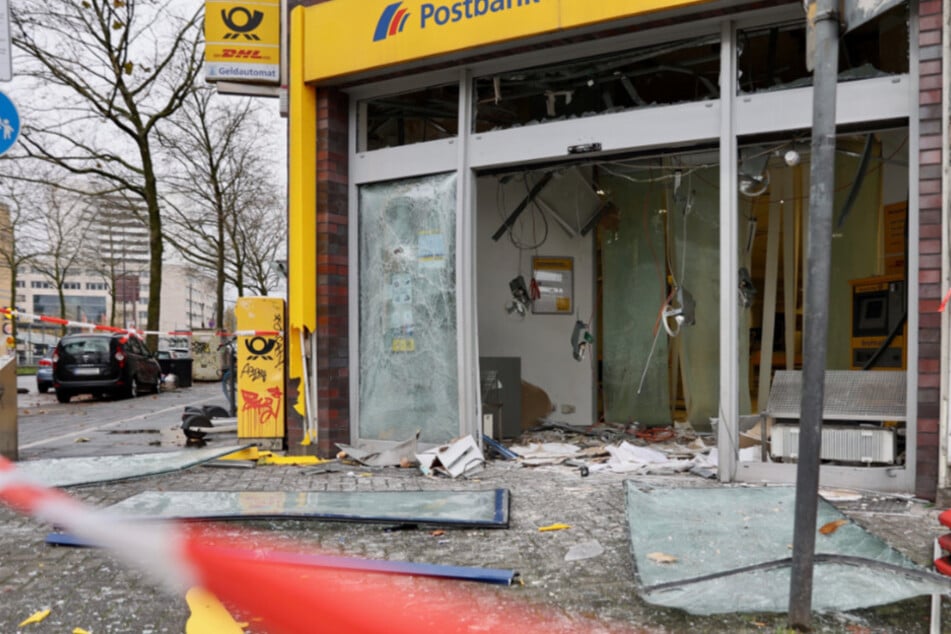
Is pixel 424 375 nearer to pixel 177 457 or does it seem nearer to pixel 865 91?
pixel 177 457

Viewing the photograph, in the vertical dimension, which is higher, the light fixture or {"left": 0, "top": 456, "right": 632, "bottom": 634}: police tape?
the light fixture

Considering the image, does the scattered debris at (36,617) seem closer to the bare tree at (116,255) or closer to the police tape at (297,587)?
the police tape at (297,587)

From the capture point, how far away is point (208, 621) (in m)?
3.08

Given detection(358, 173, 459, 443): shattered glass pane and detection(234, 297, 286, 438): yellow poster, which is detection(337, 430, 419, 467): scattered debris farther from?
detection(234, 297, 286, 438): yellow poster

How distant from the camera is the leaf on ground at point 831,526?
3.81 m

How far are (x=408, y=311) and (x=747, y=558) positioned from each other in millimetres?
4353

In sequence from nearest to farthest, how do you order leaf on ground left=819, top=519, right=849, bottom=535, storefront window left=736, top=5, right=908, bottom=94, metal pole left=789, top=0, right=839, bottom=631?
metal pole left=789, top=0, right=839, bottom=631 → leaf on ground left=819, top=519, right=849, bottom=535 → storefront window left=736, top=5, right=908, bottom=94

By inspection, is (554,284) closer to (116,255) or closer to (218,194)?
(218,194)

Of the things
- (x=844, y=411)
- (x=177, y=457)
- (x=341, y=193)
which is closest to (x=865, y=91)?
(x=844, y=411)

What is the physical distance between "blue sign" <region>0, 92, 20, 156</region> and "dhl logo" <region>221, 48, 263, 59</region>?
3369 mm

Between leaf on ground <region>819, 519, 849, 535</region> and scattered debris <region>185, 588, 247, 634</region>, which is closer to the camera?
scattered debris <region>185, 588, 247, 634</region>

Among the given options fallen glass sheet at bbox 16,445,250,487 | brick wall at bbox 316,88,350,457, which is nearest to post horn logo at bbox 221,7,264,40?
brick wall at bbox 316,88,350,457

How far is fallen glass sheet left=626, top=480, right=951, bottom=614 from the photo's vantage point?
3.00m

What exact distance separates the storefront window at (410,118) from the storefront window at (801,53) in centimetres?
263
